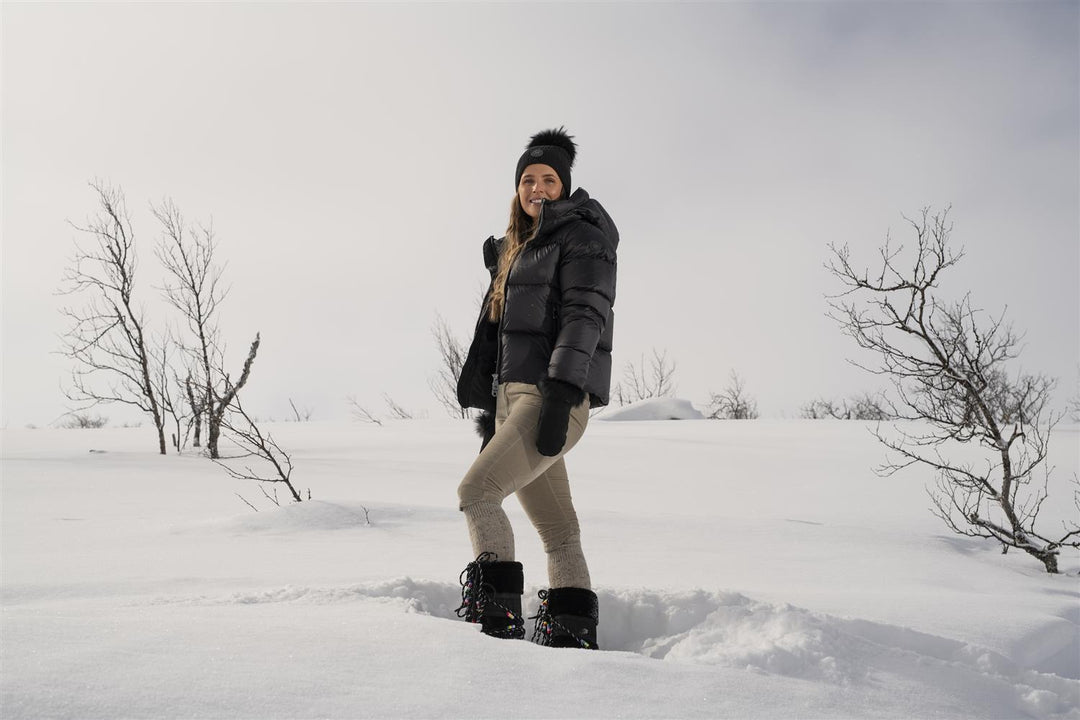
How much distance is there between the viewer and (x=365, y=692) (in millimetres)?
1422

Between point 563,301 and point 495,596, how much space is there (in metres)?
0.99

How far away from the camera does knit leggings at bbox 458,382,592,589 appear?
2359mm

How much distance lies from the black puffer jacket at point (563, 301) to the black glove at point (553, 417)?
5 centimetres

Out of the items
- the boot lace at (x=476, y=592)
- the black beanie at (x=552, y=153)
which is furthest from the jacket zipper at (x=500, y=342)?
the boot lace at (x=476, y=592)

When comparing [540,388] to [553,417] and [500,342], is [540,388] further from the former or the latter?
[500,342]

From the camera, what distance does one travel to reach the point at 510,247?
279 cm

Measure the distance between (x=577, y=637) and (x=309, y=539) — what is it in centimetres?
267

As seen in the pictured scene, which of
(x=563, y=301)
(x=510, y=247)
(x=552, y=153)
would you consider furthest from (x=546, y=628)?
(x=552, y=153)

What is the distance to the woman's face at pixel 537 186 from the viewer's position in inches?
112

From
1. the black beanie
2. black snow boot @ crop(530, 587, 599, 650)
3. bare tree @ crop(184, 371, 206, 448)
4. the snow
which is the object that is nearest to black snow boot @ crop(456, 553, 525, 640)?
black snow boot @ crop(530, 587, 599, 650)

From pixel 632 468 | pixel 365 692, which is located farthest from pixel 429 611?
pixel 632 468

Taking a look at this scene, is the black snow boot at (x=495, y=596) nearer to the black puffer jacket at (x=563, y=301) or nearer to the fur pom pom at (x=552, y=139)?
the black puffer jacket at (x=563, y=301)

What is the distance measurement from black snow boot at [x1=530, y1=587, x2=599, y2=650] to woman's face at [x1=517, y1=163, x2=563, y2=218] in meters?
1.39

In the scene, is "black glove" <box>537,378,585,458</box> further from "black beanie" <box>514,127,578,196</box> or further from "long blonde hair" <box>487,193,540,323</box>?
"black beanie" <box>514,127,578,196</box>
